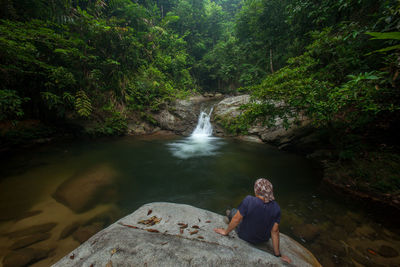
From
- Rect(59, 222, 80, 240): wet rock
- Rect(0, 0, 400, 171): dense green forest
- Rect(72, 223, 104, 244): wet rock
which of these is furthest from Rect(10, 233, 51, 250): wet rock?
Rect(0, 0, 400, 171): dense green forest

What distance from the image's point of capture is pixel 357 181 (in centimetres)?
430

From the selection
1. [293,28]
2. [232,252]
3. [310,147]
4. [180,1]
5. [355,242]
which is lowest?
[355,242]

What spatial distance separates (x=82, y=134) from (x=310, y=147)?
40.7 feet

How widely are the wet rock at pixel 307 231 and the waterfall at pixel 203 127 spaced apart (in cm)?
921

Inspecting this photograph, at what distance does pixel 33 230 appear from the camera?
304 centimetres

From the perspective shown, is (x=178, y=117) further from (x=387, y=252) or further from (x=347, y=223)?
(x=387, y=252)

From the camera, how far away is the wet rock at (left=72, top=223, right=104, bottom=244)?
2984mm

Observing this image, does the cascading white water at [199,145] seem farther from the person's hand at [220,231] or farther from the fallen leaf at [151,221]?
the person's hand at [220,231]

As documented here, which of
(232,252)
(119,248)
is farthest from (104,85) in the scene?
(232,252)

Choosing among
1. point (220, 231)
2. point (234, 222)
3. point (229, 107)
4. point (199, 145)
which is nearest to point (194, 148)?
point (199, 145)

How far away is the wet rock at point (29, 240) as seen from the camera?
8.90 ft

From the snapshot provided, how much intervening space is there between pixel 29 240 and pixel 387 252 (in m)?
6.29

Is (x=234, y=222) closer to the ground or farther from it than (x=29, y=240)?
farther from it

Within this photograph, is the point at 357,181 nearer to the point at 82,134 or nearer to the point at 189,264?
the point at 189,264
